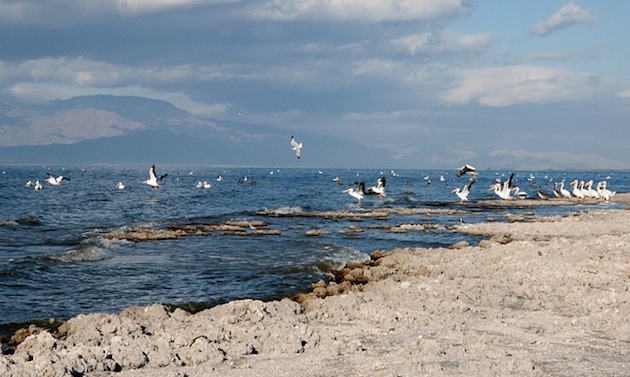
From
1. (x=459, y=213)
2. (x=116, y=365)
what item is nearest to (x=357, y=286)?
(x=116, y=365)

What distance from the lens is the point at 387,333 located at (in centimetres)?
1005

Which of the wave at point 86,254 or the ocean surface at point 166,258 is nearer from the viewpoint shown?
the ocean surface at point 166,258

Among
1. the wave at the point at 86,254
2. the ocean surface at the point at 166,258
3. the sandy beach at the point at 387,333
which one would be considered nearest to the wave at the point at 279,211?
the ocean surface at the point at 166,258

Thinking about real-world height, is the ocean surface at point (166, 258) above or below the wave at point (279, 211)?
below

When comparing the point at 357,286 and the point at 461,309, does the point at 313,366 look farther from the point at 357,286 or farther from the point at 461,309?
the point at 357,286

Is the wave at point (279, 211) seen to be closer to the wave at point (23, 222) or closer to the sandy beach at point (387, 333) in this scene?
the wave at point (23, 222)

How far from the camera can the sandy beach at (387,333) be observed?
325 inches

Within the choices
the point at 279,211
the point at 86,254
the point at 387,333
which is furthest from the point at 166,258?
the point at 279,211

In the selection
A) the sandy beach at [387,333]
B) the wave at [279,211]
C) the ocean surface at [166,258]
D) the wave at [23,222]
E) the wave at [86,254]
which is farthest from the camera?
the wave at [279,211]

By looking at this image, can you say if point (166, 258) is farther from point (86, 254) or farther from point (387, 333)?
point (387, 333)

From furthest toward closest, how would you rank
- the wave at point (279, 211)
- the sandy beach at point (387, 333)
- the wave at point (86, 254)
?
the wave at point (279, 211), the wave at point (86, 254), the sandy beach at point (387, 333)

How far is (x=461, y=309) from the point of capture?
11.6 m

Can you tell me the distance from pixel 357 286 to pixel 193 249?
31.8 ft

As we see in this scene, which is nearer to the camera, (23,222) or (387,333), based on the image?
(387,333)
